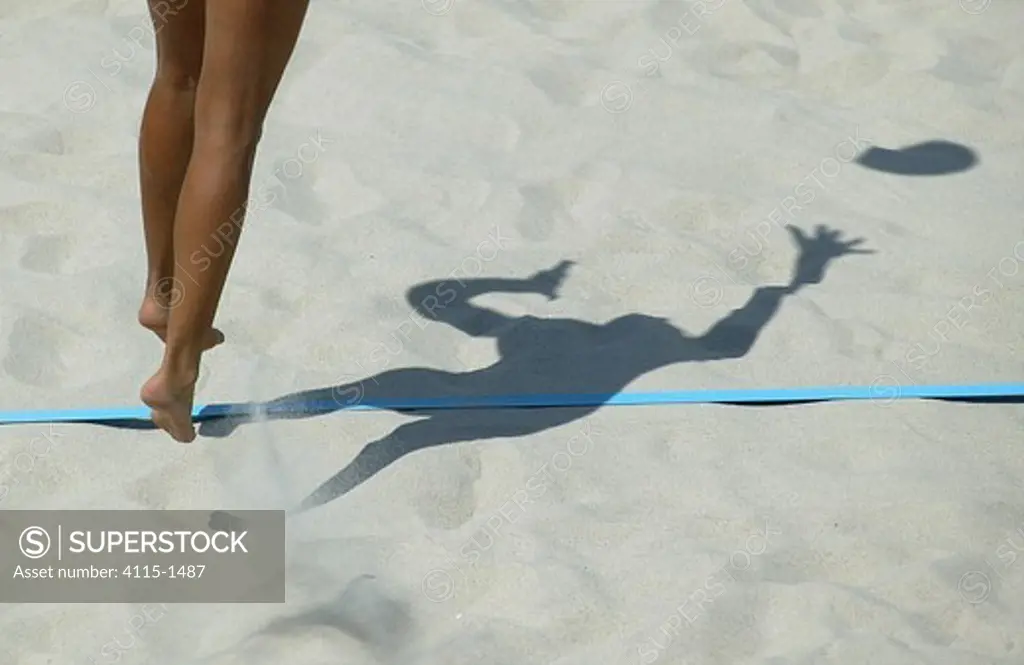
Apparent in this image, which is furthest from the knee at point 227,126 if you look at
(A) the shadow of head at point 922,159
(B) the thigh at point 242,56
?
(A) the shadow of head at point 922,159

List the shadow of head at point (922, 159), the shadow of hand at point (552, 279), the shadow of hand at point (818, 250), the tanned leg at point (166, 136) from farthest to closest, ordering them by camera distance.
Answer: the shadow of head at point (922, 159)
the shadow of hand at point (818, 250)
the shadow of hand at point (552, 279)
the tanned leg at point (166, 136)

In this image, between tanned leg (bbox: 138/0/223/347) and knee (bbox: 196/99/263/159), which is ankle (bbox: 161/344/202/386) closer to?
tanned leg (bbox: 138/0/223/347)

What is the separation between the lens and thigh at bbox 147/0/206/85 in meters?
2.45

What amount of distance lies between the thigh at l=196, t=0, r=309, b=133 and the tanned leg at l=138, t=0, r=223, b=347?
201mm

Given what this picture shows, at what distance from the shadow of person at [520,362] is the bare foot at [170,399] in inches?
10.4

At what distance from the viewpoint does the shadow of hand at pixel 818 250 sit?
3367mm

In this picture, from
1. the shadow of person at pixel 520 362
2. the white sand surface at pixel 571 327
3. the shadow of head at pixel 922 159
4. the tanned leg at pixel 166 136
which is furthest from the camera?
the shadow of head at pixel 922 159

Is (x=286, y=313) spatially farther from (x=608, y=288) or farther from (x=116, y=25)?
(x=116, y=25)

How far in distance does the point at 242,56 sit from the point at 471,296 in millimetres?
1067

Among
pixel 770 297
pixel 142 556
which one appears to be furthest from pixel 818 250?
pixel 142 556

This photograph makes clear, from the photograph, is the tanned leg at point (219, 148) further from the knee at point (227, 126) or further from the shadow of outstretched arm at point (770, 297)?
the shadow of outstretched arm at point (770, 297)

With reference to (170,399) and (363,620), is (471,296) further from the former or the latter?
(363,620)

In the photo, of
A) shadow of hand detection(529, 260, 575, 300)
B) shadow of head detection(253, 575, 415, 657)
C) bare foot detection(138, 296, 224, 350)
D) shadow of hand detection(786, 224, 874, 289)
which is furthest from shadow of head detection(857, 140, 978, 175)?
shadow of head detection(253, 575, 415, 657)

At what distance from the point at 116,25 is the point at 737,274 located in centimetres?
192
